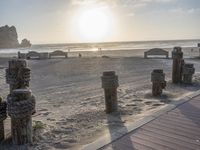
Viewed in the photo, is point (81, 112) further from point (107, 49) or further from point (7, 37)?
point (7, 37)

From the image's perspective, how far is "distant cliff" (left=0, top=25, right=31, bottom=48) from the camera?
139625 mm

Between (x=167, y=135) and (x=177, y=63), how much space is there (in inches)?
276

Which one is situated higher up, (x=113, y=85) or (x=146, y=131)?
(x=113, y=85)

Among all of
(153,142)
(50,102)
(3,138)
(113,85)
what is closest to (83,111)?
(113,85)

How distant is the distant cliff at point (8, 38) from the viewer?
139625mm

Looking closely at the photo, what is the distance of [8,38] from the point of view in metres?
143

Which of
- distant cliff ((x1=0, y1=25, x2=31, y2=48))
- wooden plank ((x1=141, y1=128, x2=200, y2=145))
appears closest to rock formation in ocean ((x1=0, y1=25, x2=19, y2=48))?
distant cliff ((x1=0, y1=25, x2=31, y2=48))

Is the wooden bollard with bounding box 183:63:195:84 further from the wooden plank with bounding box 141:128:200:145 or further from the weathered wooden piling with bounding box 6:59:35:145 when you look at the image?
the weathered wooden piling with bounding box 6:59:35:145

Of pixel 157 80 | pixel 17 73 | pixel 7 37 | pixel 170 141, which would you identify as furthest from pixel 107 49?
pixel 7 37

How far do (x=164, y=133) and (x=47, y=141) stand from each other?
7.44ft

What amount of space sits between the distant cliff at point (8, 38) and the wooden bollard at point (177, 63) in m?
136

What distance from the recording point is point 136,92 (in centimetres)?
1055

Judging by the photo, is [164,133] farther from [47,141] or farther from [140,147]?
[47,141]

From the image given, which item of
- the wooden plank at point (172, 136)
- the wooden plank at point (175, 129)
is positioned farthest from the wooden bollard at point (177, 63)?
the wooden plank at point (172, 136)
